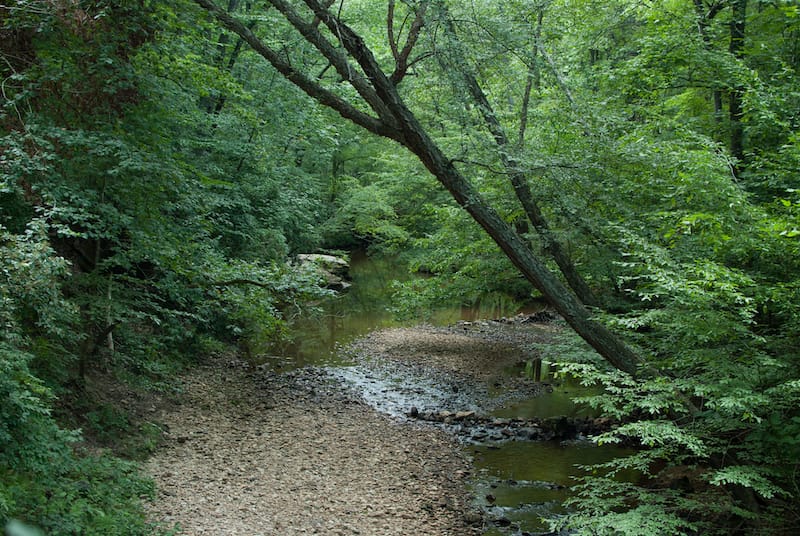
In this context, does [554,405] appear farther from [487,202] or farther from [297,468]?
[297,468]

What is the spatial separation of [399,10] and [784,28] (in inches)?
344

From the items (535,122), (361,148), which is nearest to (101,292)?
(535,122)

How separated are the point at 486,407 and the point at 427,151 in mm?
5185

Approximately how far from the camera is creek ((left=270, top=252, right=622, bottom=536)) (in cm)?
695

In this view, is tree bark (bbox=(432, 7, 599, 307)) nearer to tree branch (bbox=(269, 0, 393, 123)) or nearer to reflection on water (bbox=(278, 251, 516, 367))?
tree branch (bbox=(269, 0, 393, 123))

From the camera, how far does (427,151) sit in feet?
24.1

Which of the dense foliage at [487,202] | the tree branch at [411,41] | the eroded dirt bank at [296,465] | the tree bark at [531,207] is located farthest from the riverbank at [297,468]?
the tree branch at [411,41]

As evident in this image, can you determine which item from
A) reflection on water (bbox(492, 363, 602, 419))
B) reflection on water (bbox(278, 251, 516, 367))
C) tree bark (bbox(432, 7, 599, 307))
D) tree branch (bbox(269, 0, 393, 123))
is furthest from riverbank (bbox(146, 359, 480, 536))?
tree branch (bbox(269, 0, 393, 123))

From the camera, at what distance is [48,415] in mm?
4562

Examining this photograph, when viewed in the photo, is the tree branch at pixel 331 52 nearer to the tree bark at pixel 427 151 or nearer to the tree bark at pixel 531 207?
the tree bark at pixel 427 151

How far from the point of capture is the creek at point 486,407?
695 cm

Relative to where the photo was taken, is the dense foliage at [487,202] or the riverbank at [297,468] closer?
the dense foliage at [487,202]

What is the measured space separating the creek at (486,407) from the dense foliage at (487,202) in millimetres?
697

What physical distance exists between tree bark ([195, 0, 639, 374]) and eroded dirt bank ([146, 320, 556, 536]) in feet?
8.36
